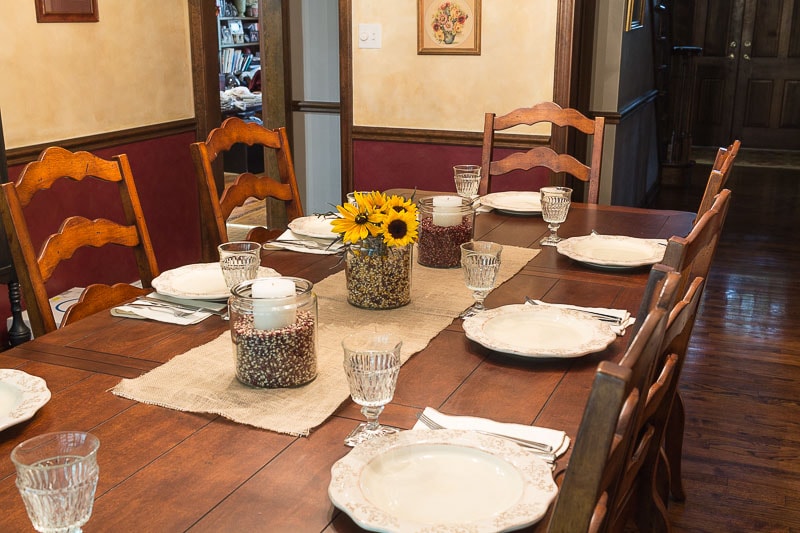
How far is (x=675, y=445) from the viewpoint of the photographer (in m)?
2.30

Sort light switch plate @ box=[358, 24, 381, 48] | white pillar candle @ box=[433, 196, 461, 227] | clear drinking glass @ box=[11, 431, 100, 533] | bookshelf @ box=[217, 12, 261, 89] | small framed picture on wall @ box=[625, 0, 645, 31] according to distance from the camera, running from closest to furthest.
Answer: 1. clear drinking glass @ box=[11, 431, 100, 533]
2. white pillar candle @ box=[433, 196, 461, 227]
3. light switch plate @ box=[358, 24, 381, 48]
4. small framed picture on wall @ box=[625, 0, 645, 31]
5. bookshelf @ box=[217, 12, 261, 89]

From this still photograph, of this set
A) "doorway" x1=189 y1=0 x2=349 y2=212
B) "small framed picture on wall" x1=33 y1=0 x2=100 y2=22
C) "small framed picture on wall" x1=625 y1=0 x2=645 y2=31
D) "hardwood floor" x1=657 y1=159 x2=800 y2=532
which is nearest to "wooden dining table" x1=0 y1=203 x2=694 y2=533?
"hardwood floor" x1=657 y1=159 x2=800 y2=532

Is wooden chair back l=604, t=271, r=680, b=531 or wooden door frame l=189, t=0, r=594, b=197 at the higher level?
wooden door frame l=189, t=0, r=594, b=197

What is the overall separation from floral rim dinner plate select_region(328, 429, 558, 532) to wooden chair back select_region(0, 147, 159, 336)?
3.28 ft

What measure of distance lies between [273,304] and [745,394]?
2.25 meters

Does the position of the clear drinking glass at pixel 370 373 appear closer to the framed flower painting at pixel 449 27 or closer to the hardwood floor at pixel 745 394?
Answer: the hardwood floor at pixel 745 394

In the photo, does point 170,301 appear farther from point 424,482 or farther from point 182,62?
point 182,62

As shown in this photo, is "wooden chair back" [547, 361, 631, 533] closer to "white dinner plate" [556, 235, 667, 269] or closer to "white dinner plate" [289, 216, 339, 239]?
"white dinner plate" [556, 235, 667, 269]

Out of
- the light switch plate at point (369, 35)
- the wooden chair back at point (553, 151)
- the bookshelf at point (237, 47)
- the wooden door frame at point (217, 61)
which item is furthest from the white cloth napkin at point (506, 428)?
the bookshelf at point (237, 47)

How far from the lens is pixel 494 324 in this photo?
163 centimetres

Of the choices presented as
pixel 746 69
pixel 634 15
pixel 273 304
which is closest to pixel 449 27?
pixel 634 15

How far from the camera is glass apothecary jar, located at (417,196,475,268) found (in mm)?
2008

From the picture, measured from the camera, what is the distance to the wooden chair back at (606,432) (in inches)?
30.9

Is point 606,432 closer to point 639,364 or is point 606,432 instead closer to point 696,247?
point 639,364
